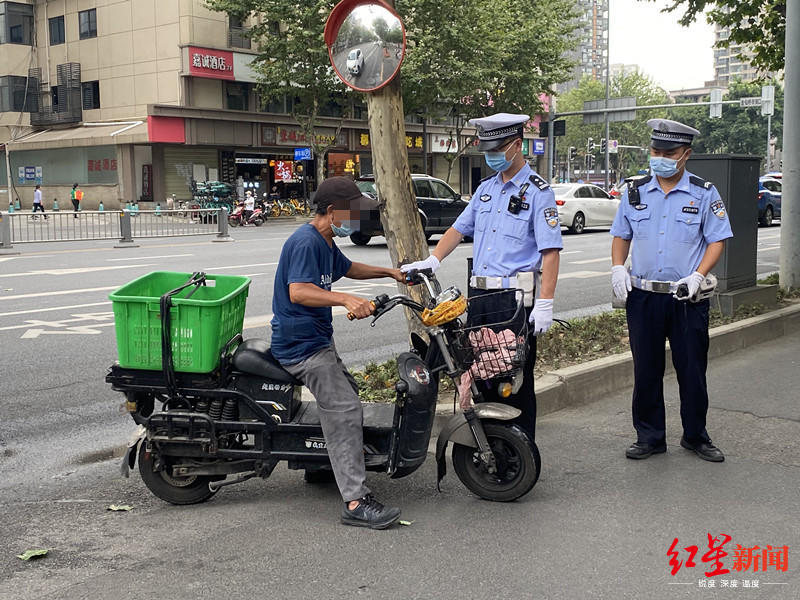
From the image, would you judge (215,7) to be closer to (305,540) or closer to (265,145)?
(265,145)

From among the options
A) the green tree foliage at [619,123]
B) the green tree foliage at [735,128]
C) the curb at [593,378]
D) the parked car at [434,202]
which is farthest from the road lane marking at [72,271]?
the green tree foliage at [735,128]

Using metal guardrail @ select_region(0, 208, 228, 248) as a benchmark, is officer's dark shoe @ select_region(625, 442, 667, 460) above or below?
below

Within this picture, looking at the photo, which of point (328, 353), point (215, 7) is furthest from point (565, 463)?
point (215, 7)

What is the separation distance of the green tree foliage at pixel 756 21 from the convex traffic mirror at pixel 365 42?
33.4 feet

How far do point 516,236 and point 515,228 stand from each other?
0.04 m

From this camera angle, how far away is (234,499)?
4500 mm

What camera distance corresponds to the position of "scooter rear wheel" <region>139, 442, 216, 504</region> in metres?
4.36

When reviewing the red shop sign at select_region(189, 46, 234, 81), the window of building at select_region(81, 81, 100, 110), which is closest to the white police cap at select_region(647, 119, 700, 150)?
the red shop sign at select_region(189, 46, 234, 81)

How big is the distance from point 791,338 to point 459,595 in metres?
6.41

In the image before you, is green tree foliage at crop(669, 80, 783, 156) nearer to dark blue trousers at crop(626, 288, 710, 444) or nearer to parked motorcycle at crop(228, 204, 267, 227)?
parked motorcycle at crop(228, 204, 267, 227)

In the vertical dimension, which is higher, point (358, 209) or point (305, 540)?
point (358, 209)

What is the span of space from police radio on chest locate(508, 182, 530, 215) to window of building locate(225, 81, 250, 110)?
36.9 m

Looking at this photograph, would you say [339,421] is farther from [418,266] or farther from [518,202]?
[518,202]

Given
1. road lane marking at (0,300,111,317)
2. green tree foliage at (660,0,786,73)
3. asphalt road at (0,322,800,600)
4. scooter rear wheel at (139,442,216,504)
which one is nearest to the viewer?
asphalt road at (0,322,800,600)
